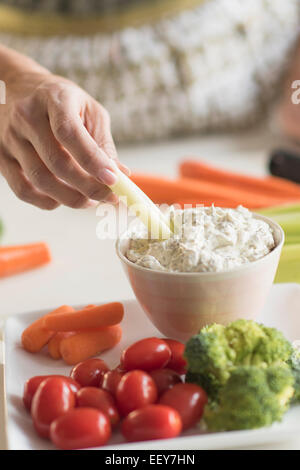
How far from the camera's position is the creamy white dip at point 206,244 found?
1.38 meters

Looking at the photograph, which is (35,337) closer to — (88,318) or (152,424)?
(88,318)

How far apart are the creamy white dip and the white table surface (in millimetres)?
385

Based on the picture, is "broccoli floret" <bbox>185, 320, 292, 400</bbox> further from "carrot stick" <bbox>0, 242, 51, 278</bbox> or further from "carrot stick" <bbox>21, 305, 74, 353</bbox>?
"carrot stick" <bbox>0, 242, 51, 278</bbox>

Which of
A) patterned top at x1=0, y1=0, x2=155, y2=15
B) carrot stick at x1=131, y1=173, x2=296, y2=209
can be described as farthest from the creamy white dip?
patterned top at x1=0, y1=0, x2=155, y2=15

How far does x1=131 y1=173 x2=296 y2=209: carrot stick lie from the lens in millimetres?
2297

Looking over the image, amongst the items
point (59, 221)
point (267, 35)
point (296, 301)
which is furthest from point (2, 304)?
point (267, 35)

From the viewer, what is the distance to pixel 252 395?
1127 millimetres

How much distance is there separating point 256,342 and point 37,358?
50cm

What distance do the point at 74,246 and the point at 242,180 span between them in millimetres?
722

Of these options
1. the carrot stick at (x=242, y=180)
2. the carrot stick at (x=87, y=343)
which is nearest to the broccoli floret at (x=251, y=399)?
the carrot stick at (x=87, y=343)

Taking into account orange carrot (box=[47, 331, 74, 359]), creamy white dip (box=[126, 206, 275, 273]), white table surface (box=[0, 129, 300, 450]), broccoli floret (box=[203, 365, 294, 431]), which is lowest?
white table surface (box=[0, 129, 300, 450])
